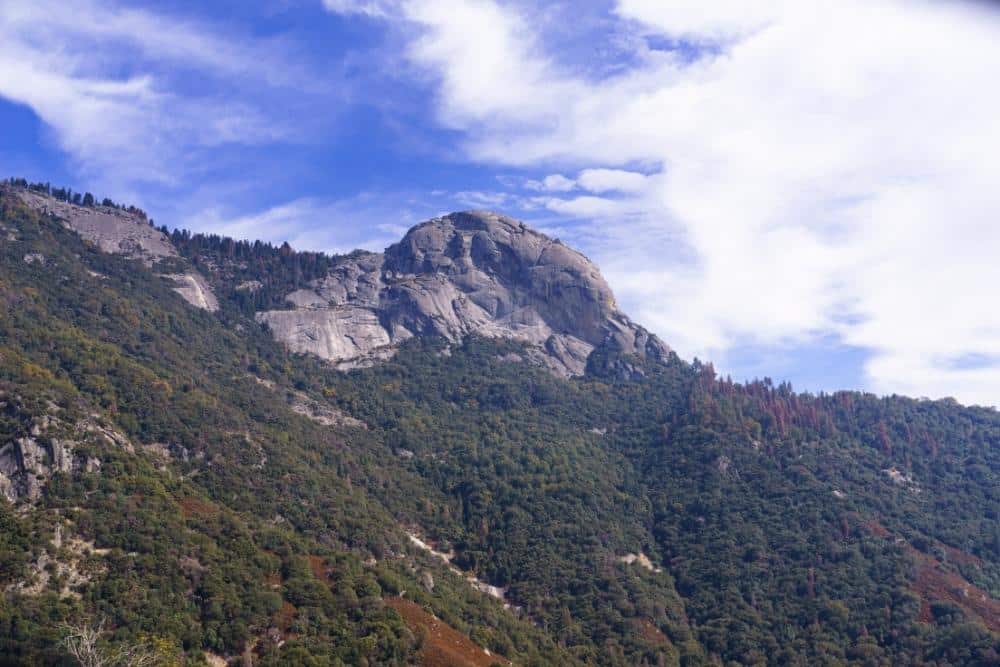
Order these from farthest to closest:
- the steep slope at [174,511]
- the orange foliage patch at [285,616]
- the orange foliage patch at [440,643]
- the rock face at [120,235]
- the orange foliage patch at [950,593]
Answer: the rock face at [120,235] → the orange foliage patch at [950,593] → the orange foliage patch at [440,643] → the orange foliage patch at [285,616] → the steep slope at [174,511]

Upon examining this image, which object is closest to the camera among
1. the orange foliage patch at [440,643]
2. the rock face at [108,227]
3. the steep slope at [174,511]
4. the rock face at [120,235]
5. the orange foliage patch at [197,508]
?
the steep slope at [174,511]

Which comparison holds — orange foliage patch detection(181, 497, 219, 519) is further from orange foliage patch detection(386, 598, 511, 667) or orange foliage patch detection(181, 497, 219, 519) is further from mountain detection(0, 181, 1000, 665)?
orange foliage patch detection(386, 598, 511, 667)

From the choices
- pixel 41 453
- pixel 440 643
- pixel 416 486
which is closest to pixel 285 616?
pixel 440 643

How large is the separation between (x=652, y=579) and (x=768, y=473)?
110 ft

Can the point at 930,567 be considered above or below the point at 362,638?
above

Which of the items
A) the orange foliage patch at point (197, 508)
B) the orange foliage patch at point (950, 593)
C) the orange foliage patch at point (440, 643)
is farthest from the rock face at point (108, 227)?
the orange foliage patch at point (950, 593)

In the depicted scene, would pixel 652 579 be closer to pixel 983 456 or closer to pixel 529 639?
pixel 529 639

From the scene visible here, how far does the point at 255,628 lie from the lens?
73.9m

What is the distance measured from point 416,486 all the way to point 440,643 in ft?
168

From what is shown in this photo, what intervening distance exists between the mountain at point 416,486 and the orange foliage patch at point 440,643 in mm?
395

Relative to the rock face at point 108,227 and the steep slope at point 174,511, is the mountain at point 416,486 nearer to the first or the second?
the steep slope at point 174,511

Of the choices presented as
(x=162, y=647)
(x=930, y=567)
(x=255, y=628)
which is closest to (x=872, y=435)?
(x=930, y=567)

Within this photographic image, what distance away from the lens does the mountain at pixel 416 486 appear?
7662 centimetres

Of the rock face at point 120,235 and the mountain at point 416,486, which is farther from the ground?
the rock face at point 120,235
